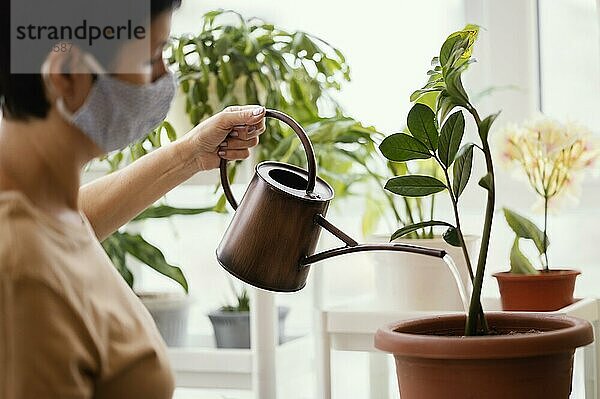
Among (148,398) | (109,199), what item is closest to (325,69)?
(109,199)

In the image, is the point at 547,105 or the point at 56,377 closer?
the point at 56,377

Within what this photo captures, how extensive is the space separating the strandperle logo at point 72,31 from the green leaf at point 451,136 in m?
0.52

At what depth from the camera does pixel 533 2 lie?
6.31ft

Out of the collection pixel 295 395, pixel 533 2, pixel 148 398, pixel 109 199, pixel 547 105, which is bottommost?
pixel 295 395

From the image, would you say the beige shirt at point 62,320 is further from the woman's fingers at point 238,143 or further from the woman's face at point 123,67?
the woman's fingers at point 238,143

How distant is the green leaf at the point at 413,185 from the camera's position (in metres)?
1.11

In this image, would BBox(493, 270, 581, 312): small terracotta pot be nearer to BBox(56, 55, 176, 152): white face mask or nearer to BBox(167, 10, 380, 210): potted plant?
BBox(167, 10, 380, 210): potted plant

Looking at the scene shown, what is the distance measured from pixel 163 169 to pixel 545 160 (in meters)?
0.65

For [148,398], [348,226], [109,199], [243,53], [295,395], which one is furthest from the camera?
[348,226]

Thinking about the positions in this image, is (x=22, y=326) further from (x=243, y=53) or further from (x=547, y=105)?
(x=547, y=105)

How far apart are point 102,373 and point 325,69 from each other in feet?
4.06

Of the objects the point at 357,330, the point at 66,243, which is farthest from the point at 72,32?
the point at 357,330

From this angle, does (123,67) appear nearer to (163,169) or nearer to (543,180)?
(163,169)

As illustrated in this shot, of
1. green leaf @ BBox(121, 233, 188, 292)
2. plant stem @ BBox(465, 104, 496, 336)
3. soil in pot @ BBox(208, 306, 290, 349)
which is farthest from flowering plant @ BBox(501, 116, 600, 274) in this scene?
green leaf @ BBox(121, 233, 188, 292)
